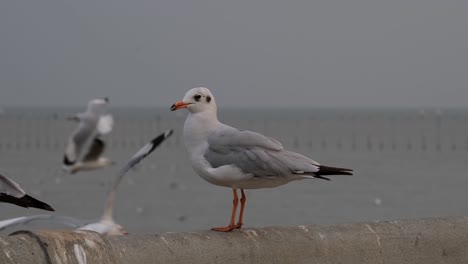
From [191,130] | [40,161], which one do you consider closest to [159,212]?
[191,130]

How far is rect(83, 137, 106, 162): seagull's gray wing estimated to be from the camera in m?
14.8

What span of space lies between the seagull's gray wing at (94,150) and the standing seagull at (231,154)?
10.4 m

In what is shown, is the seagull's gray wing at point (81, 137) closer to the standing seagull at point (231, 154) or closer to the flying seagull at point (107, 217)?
the flying seagull at point (107, 217)

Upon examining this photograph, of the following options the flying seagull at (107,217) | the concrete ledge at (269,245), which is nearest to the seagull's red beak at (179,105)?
the concrete ledge at (269,245)

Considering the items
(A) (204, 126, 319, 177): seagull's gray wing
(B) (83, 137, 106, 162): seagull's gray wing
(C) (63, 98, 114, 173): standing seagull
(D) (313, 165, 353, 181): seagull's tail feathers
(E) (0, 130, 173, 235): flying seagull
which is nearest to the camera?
(D) (313, 165, 353, 181): seagull's tail feathers

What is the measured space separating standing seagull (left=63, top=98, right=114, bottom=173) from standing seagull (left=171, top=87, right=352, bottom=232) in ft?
32.5

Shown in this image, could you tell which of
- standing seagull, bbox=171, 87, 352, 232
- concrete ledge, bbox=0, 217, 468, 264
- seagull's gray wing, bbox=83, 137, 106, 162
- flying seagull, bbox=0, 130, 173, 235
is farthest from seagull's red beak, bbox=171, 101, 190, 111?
seagull's gray wing, bbox=83, 137, 106, 162

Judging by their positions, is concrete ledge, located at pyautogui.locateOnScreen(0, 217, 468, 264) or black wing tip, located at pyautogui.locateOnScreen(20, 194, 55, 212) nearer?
concrete ledge, located at pyautogui.locateOnScreen(0, 217, 468, 264)

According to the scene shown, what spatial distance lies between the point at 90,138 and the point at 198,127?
1037 centimetres

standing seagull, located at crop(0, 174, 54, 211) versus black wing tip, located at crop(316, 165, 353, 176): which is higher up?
black wing tip, located at crop(316, 165, 353, 176)

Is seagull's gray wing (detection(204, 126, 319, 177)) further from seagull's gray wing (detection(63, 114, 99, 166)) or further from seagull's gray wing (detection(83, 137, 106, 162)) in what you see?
seagull's gray wing (detection(83, 137, 106, 162))

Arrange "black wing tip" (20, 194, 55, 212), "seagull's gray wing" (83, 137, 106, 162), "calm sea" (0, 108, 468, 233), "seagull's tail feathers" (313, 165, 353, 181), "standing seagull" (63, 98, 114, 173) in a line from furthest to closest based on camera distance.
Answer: "calm sea" (0, 108, 468, 233) < "seagull's gray wing" (83, 137, 106, 162) < "standing seagull" (63, 98, 114, 173) < "seagull's tail feathers" (313, 165, 353, 181) < "black wing tip" (20, 194, 55, 212)

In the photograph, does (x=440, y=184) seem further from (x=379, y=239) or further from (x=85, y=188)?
(x=379, y=239)

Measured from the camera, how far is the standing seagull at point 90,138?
1448cm
